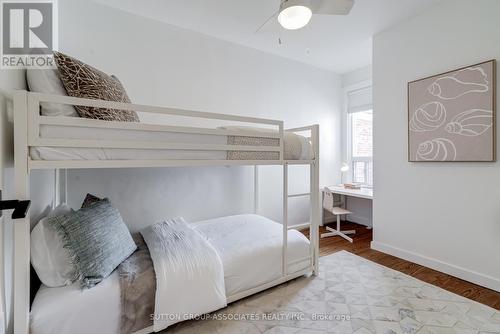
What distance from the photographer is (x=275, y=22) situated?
2441 mm

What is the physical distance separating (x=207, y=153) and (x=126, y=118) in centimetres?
58

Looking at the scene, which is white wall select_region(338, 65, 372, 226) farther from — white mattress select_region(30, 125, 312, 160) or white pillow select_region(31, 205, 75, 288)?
white pillow select_region(31, 205, 75, 288)

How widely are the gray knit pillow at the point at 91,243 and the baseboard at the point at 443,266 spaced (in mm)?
2770

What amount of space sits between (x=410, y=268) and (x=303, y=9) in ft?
8.52

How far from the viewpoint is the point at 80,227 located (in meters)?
1.29

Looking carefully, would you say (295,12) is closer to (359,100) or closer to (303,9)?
(303,9)

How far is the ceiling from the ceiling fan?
558 mm

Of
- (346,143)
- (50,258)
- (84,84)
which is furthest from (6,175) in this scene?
(346,143)

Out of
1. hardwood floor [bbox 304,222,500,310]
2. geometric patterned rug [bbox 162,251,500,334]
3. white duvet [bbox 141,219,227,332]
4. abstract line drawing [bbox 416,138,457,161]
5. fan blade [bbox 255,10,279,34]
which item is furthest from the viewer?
fan blade [bbox 255,10,279,34]

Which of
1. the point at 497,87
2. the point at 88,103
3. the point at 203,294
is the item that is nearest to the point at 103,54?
the point at 88,103

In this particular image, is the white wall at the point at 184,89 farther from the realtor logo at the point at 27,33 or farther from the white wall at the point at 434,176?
the white wall at the point at 434,176

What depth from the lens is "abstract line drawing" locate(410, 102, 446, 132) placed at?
217 centimetres

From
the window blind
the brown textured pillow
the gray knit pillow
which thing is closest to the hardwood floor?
the window blind

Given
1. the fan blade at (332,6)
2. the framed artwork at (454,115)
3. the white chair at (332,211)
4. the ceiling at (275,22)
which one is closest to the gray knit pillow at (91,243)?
the ceiling at (275,22)
